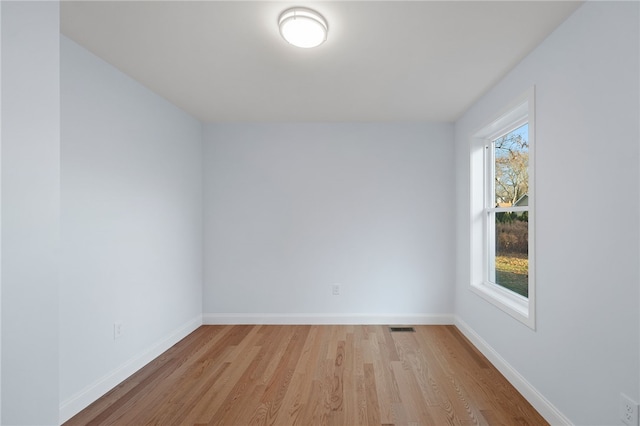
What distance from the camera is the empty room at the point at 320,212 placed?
137 cm

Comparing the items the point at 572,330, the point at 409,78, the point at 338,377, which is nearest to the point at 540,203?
the point at 572,330

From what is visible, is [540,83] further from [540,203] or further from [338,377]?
[338,377]

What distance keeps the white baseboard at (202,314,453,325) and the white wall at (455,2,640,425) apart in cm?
148

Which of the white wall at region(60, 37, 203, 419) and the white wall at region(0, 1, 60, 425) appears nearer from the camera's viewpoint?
the white wall at region(0, 1, 60, 425)

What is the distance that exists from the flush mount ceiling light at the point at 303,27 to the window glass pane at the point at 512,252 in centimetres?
212

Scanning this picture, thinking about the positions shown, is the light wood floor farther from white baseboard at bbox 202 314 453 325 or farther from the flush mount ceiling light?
the flush mount ceiling light

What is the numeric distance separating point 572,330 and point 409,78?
2099 millimetres

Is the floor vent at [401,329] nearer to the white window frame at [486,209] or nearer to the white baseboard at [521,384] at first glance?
the white baseboard at [521,384]

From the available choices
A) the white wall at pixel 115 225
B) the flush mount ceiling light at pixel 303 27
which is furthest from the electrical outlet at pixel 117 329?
the flush mount ceiling light at pixel 303 27

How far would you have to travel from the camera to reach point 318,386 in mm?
A: 2365

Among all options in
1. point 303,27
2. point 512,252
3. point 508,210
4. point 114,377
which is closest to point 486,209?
point 508,210

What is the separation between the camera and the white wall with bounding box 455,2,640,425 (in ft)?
4.59

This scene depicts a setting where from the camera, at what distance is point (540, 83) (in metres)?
2.04

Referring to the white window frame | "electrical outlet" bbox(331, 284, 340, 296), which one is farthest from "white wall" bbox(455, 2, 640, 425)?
"electrical outlet" bbox(331, 284, 340, 296)
